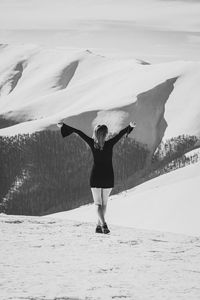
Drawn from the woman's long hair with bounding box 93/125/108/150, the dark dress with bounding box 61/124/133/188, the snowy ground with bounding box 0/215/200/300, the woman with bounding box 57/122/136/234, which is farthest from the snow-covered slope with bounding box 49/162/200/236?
the snowy ground with bounding box 0/215/200/300

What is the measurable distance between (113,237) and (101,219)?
0.74 m

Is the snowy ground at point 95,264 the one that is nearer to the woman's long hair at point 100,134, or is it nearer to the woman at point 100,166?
the woman at point 100,166

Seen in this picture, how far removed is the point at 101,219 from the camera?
45.8ft

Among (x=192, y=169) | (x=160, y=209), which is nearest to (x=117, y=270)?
(x=160, y=209)

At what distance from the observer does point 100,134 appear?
13.5 metres

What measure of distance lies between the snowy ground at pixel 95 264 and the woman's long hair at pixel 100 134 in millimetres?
2192

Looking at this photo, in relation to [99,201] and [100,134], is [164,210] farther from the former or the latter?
[100,134]

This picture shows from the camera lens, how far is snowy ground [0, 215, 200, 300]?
26.5 feet

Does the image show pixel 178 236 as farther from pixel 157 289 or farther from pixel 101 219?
pixel 157 289

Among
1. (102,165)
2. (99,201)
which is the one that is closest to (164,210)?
(99,201)

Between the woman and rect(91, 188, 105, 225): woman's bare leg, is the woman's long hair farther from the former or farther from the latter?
rect(91, 188, 105, 225): woman's bare leg

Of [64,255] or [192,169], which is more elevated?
[192,169]

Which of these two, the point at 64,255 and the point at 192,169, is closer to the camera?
the point at 64,255

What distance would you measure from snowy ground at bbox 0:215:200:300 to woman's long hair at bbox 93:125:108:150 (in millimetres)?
2192
